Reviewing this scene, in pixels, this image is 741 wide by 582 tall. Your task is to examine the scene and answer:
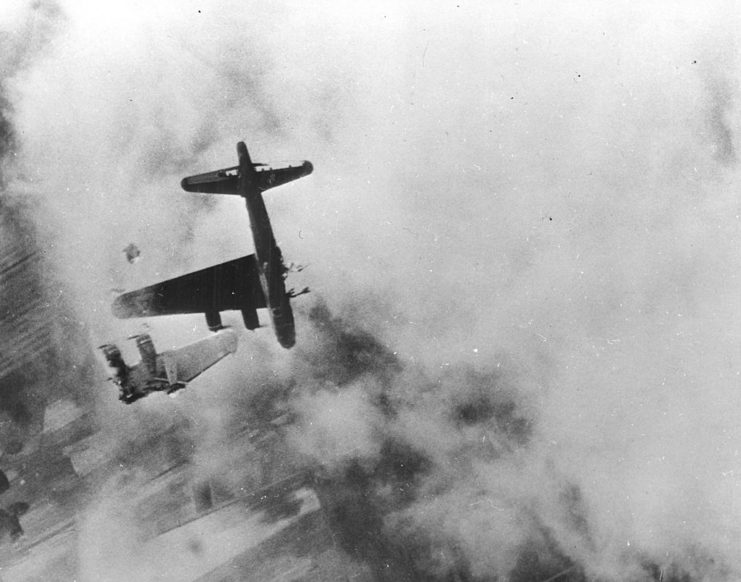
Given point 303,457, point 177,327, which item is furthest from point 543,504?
point 177,327

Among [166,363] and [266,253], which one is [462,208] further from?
[166,363]

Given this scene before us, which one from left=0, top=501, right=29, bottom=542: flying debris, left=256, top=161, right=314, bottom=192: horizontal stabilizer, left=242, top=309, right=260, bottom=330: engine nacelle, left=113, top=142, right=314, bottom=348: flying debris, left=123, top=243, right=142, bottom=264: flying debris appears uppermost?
left=256, top=161, right=314, bottom=192: horizontal stabilizer

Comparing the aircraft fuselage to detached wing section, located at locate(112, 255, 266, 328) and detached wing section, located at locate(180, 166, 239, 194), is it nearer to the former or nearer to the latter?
detached wing section, located at locate(180, 166, 239, 194)

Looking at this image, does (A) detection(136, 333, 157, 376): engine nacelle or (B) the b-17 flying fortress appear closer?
(B) the b-17 flying fortress

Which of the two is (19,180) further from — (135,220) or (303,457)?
(303,457)

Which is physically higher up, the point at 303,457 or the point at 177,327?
the point at 177,327

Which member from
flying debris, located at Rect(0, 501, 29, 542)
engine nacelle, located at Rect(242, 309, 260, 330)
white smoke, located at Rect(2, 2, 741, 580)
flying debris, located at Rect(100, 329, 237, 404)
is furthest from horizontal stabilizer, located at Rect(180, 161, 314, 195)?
flying debris, located at Rect(0, 501, 29, 542)
